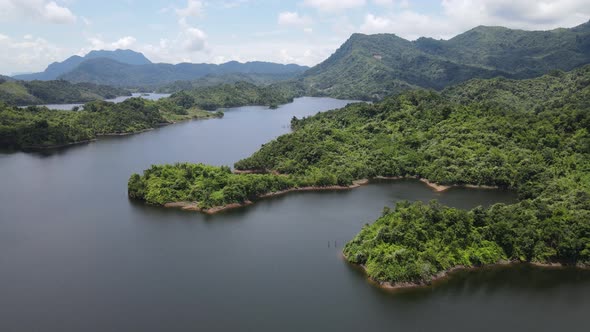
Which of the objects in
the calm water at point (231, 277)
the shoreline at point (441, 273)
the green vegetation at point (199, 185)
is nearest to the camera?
the calm water at point (231, 277)

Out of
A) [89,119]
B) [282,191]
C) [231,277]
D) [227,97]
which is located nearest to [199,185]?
[282,191]

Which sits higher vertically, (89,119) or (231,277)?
(89,119)

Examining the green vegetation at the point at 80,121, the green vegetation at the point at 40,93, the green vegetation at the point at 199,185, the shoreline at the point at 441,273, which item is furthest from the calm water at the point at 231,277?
the green vegetation at the point at 40,93

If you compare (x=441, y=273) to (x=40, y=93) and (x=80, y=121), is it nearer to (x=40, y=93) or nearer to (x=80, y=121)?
(x=80, y=121)

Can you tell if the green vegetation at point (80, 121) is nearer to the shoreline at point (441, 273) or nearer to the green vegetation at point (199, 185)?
the green vegetation at point (199, 185)

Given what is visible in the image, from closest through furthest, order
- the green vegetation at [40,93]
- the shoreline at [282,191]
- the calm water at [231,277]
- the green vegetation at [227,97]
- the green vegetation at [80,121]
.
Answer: the calm water at [231,277], the shoreline at [282,191], the green vegetation at [80,121], the green vegetation at [40,93], the green vegetation at [227,97]

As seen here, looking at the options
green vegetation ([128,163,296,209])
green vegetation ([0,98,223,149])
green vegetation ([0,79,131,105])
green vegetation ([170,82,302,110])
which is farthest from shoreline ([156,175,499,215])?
green vegetation ([0,79,131,105])
